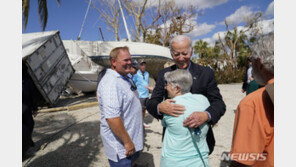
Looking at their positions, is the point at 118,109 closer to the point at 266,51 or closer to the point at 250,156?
the point at 250,156

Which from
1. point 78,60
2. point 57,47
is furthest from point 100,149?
point 78,60

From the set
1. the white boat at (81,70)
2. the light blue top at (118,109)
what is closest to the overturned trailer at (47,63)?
the white boat at (81,70)

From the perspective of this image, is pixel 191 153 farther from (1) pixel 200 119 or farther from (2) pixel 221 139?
(2) pixel 221 139

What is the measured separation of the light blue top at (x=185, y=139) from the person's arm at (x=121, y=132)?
46 centimetres

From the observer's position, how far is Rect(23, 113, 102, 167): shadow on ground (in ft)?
11.0

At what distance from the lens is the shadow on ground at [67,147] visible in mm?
3359

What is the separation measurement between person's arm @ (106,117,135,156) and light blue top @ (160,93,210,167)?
18.0 inches

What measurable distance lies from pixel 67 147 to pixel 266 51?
13.9 ft

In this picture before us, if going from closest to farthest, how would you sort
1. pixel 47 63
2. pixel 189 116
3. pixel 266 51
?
pixel 266 51 < pixel 189 116 < pixel 47 63

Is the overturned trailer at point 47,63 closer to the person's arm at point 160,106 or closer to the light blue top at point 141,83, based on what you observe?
the light blue top at point 141,83

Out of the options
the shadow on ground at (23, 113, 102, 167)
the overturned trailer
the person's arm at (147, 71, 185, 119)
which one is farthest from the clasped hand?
the overturned trailer

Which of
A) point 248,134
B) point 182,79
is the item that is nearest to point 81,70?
point 182,79

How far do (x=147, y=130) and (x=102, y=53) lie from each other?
6.90 meters

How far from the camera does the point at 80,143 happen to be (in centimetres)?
408
